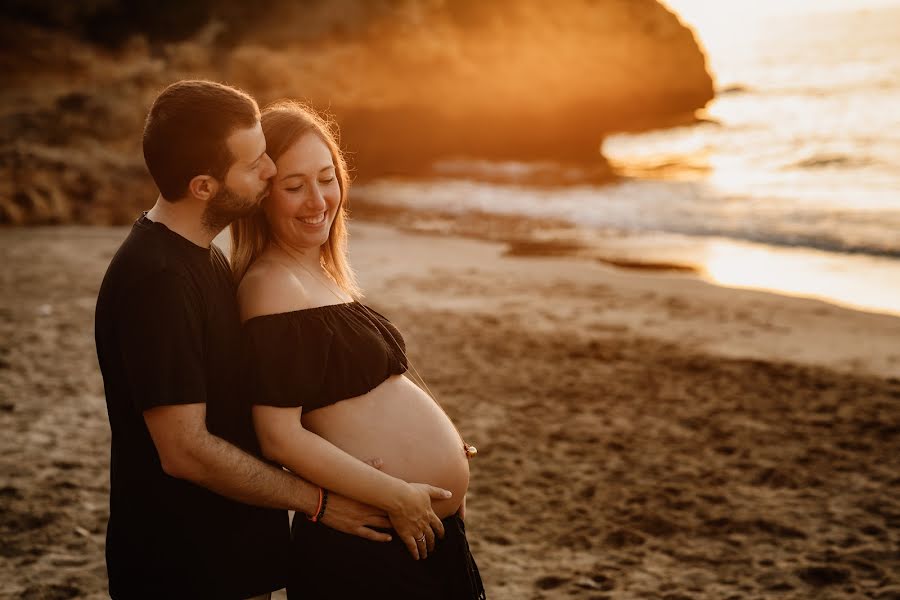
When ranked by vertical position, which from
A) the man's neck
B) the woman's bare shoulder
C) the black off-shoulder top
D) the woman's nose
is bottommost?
the black off-shoulder top

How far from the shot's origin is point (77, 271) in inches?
372

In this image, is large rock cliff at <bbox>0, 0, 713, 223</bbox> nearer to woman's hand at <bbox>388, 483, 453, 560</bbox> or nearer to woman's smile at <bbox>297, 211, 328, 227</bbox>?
woman's smile at <bbox>297, 211, 328, 227</bbox>

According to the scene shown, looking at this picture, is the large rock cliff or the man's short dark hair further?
the large rock cliff

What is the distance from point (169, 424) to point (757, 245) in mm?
13281

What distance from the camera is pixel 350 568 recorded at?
2.28 metres

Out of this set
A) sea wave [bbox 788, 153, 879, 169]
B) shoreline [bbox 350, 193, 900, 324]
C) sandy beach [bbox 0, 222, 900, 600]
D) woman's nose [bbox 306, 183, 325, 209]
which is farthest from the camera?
sea wave [bbox 788, 153, 879, 169]

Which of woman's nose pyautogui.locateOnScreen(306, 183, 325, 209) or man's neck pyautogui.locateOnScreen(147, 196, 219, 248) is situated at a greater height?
woman's nose pyautogui.locateOnScreen(306, 183, 325, 209)

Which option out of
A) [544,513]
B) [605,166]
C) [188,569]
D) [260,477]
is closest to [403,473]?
[260,477]

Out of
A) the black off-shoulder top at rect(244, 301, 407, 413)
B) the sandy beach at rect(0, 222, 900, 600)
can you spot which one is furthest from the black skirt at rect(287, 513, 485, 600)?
the sandy beach at rect(0, 222, 900, 600)

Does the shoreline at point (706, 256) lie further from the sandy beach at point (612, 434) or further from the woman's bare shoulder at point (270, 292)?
the woman's bare shoulder at point (270, 292)

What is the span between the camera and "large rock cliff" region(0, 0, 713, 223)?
1477cm

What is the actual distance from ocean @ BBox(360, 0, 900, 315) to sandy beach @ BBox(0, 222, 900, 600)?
2.73 metres

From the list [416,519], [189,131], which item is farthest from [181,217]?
[416,519]

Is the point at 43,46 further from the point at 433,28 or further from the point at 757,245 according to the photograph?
the point at 757,245
